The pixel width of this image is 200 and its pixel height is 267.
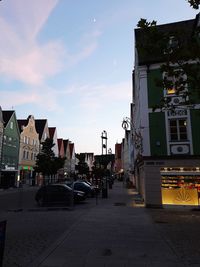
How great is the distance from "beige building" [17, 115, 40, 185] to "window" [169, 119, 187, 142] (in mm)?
34206

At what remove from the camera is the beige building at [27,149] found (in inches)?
1817

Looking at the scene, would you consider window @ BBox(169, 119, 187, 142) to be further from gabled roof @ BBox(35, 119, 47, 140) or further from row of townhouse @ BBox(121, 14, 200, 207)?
gabled roof @ BBox(35, 119, 47, 140)

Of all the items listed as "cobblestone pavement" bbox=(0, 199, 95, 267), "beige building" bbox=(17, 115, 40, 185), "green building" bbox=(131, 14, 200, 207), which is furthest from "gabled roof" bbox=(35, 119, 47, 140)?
"cobblestone pavement" bbox=(0, 199, 95, 267)

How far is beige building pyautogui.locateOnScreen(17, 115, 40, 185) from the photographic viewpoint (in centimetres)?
4616

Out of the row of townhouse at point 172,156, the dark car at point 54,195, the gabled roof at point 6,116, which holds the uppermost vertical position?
the gabled roof at point 6,116

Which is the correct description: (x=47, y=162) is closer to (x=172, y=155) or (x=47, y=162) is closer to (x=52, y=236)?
(x=172, y=155)

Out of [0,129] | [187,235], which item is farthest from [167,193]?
[0,129]

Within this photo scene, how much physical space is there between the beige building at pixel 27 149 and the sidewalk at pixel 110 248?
123 feet

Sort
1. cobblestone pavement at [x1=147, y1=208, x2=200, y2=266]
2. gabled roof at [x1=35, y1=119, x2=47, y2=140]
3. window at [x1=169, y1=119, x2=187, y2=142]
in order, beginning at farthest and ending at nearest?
1. gabled roof at [x1=35, y1=119, x2=47, y2=140]
2. window at [x1=169, y1=119, x2=187, y2=142]
3. cobblestone pavement at [x1=147, y1=208, x2=200, y2=266]

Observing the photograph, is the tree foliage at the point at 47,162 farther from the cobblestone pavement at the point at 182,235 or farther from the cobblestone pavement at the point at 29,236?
the cobblestone pavement at the point at 182,235

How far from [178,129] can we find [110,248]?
12.3 metres

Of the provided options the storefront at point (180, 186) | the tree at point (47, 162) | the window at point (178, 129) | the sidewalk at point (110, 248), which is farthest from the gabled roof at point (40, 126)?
the sidewalk at point (110, 248)

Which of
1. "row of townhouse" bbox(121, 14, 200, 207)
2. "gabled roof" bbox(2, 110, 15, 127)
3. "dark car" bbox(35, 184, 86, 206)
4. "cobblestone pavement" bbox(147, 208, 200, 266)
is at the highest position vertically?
"gabled roof" bbox(2, 110, 15, 127)

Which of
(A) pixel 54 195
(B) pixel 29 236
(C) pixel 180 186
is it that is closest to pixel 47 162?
(A) pixel 54 195
